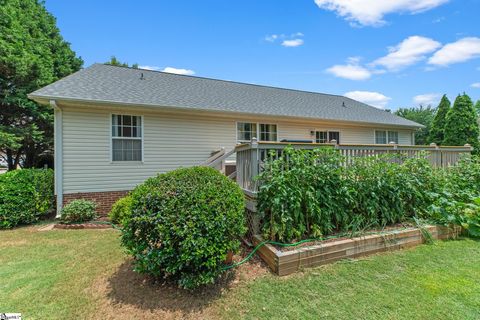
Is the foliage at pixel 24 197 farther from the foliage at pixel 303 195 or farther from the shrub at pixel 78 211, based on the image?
the foliage at pixel 303 195

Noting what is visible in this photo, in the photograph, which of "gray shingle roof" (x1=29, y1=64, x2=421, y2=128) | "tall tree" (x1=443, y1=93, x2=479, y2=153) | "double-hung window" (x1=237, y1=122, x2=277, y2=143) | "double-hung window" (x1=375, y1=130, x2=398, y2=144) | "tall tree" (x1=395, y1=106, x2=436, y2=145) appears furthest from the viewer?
"tall tree" (x1=395, y1=106, x2=436, y2=145)

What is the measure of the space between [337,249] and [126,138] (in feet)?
21.1

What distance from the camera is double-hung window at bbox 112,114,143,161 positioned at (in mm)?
6695

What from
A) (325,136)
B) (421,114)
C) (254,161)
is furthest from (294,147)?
(421,114)

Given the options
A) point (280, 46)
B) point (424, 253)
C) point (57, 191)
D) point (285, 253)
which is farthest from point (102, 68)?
point (424, 253)

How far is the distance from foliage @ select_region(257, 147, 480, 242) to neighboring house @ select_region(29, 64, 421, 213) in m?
4.62

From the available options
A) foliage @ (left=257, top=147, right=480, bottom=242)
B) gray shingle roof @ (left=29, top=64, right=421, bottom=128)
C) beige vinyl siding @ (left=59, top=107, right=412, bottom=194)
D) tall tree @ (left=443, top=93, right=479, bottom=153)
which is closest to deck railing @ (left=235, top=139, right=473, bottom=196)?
foliage @ (left=257, top=147, right=480, bottom=242)

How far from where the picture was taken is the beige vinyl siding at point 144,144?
6211 mm

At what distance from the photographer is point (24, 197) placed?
565cm

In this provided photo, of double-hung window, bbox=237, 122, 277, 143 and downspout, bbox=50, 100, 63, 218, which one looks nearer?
downspout, bbox=50, 100, 63, 218

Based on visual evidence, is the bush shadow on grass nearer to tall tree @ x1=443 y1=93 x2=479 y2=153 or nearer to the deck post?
the deck post

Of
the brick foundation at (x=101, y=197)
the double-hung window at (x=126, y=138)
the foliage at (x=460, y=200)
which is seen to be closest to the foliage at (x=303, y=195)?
the foliage at (x=460, y=200)

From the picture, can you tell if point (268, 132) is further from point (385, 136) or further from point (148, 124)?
point (385, 136)

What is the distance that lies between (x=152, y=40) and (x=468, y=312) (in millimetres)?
12458
